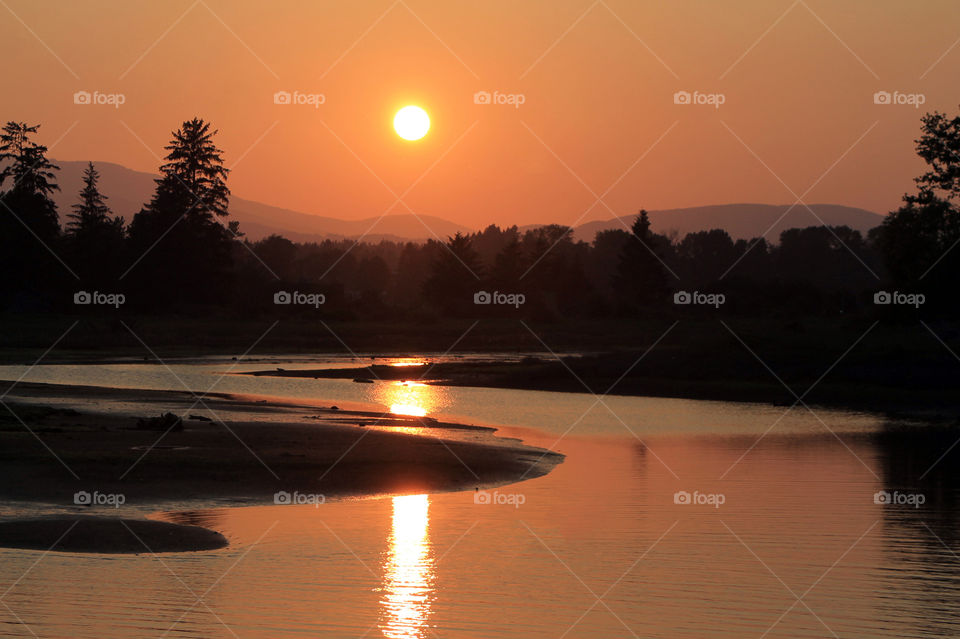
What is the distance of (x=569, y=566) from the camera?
14.7 m

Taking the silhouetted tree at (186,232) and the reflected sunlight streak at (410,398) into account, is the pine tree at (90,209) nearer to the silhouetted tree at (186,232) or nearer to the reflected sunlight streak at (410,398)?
the silhouetted tree at (186,232)

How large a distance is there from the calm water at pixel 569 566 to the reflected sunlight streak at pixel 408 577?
4cm

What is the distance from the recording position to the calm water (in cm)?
1195

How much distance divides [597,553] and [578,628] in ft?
11.6

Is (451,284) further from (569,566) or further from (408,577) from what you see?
(408,577)

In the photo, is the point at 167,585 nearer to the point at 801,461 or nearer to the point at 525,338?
the point at 801,461

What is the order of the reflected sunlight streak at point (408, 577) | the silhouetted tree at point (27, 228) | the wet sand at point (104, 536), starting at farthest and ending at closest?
the silhouetted tree at point (27, 228) < the wet sand at point (104, 536) < the reflected sunlight streak at point (408, 577)

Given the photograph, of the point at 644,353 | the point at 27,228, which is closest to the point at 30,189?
the point at 27,228

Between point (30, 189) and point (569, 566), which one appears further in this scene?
point (30, 189)

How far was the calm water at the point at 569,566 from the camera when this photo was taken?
12.0 metres

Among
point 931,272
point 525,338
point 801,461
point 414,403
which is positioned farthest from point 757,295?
point 801,461

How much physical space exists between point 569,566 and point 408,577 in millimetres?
2396

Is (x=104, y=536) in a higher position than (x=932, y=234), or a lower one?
lower

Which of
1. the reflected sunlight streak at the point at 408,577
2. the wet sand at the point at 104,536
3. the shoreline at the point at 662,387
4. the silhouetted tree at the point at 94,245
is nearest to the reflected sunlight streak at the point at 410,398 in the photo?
the shoreline at the point at 662,387
